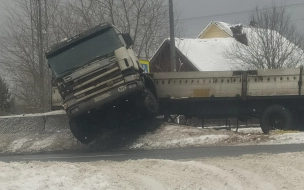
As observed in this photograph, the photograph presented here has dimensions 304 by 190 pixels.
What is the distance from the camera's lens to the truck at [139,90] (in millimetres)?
16094

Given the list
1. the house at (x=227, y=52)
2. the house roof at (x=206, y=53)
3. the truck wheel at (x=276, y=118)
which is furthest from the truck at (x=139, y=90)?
the house roof at (x=206, y=53)

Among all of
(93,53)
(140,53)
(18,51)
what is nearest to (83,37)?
(93,53)

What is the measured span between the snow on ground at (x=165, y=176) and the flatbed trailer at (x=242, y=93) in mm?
9177

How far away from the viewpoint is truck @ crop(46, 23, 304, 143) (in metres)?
16.1

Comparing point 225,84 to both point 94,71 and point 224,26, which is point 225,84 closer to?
point 94,71

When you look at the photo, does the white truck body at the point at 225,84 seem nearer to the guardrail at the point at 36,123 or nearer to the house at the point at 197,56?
the guardrail at the point at 36,123

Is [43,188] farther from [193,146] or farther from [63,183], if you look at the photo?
[193,146]

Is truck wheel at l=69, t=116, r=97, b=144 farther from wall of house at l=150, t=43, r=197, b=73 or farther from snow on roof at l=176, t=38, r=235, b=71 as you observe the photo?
snow on roof at l=176, t=38, r=235, b=71

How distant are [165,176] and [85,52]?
8.30 metres

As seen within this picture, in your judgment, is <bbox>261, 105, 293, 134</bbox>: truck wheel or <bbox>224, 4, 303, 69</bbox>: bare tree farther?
<bbox>224, 4, 303, 69</bbox>: bare tree

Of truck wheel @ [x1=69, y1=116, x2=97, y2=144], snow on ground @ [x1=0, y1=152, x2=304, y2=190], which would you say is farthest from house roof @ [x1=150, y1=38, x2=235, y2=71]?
snow on ground @ [x1=0, y1=152, x2=304, y2=190]

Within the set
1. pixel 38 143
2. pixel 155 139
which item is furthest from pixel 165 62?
pixel 155 139

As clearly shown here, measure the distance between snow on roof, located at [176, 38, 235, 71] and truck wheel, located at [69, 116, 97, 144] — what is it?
26.6 meters

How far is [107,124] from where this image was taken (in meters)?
18.3
